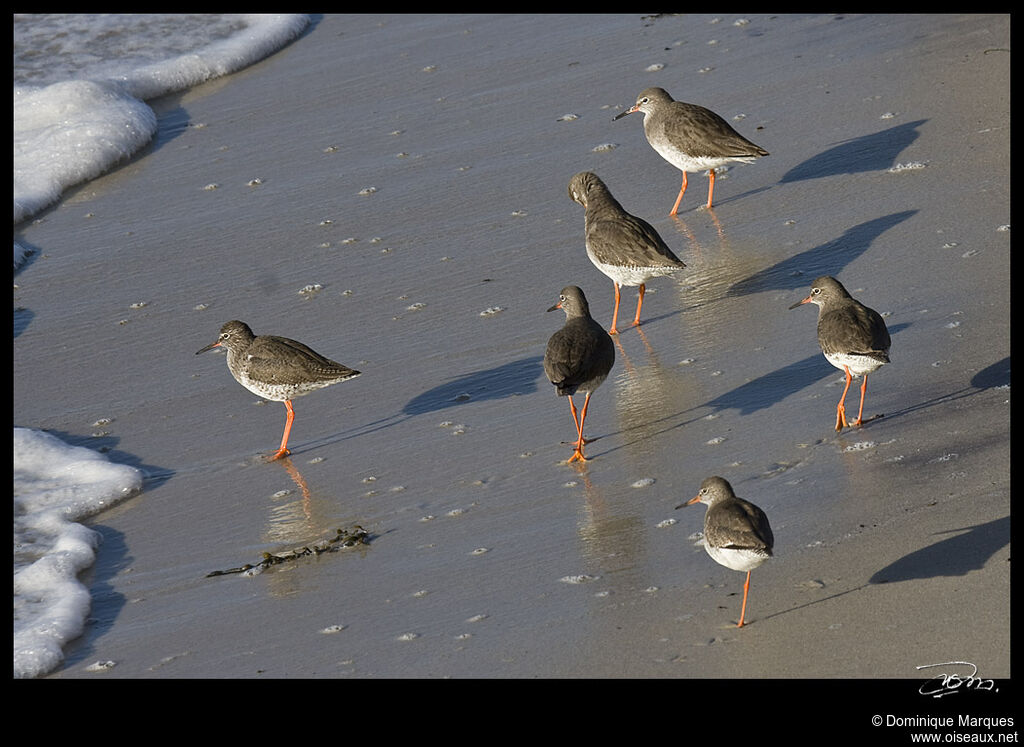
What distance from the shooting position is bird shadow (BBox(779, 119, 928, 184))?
8953 mm

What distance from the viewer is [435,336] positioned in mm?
7680

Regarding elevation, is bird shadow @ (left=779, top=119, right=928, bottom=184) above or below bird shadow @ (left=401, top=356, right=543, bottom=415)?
above

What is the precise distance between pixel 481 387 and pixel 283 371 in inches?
40.8

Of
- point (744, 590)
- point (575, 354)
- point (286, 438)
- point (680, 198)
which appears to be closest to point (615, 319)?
point (575, 354)

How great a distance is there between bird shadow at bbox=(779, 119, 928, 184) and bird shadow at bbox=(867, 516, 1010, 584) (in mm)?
4243

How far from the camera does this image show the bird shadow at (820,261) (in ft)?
25.4

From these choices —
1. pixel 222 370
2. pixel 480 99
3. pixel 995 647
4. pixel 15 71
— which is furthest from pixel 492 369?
pixel 15 71

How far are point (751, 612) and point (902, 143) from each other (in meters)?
5.16

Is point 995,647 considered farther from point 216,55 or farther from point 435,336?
point 216,55

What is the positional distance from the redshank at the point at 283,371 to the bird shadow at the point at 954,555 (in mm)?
3098

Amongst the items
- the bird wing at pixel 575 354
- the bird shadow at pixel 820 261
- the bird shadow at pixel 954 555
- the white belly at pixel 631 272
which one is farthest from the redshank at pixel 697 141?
the bird shadow at pixel 954 555

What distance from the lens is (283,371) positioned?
6891 mm

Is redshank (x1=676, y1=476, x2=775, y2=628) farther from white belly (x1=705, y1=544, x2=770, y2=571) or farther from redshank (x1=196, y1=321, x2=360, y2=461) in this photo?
redshank (x1=196, y1=321, x2=360, y2=461)

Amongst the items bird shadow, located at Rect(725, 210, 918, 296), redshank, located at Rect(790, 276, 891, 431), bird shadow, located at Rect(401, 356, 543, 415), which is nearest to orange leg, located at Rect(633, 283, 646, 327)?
bird shadow, located at Rect(725, 210, 918, 296)
